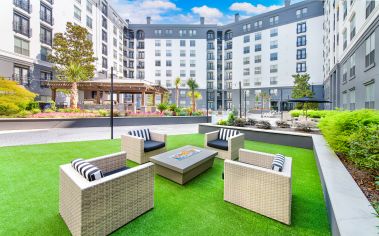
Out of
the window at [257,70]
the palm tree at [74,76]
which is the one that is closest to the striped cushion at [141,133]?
the palm tree at [74,76]

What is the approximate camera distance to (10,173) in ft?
16.5

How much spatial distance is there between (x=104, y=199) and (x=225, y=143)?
4675 millimetres

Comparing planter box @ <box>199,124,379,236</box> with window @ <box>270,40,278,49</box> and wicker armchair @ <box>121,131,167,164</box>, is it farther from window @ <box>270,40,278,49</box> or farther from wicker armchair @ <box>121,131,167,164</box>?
window @ <box>270,40,278,49</box>

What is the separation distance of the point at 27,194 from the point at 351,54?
21.8 m

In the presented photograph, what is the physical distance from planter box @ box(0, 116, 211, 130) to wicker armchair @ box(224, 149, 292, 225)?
44.5ft

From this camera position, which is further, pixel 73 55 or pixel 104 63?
pixel 104 63

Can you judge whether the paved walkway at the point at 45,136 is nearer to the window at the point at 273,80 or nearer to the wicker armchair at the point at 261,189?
the wicker armchair at the point at 261,189

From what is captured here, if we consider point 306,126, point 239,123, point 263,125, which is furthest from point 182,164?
point 306,126

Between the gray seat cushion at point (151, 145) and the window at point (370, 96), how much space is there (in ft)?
43.1

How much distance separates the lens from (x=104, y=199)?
2746mm

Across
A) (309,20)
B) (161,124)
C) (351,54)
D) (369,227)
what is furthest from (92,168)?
(309,20)

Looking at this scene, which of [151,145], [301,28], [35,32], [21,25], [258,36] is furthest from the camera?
[258,36]

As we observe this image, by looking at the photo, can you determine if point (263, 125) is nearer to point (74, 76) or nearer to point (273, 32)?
point (74, 76)

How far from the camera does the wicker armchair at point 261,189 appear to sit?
311cm
